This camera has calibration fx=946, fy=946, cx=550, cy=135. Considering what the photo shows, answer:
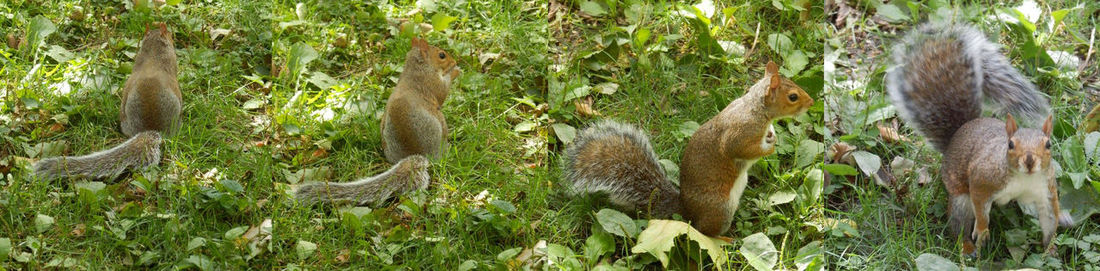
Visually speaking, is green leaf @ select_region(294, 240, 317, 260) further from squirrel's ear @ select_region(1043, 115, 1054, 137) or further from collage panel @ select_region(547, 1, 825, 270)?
squirrel's ear @ select_region(1043, 115, 1054, 137)

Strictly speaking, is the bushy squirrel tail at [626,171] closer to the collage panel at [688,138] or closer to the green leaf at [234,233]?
the collage panel at [688,138]

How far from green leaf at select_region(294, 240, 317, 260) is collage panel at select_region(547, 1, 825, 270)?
0.45 metres

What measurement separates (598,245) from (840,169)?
1.39ft

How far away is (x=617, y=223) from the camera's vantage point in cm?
159

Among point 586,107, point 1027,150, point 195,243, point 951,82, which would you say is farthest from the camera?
point 586,107

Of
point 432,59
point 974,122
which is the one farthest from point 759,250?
point 432,59

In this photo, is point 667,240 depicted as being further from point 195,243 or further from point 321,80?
point 195,243

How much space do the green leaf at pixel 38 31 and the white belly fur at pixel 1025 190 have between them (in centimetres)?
152

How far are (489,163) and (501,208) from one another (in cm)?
9

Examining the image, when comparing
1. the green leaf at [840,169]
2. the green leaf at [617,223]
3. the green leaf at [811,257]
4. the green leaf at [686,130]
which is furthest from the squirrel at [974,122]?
the green leaf at [617,223]

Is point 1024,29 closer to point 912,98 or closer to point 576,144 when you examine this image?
point 912,98

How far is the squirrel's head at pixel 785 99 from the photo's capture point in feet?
4.66

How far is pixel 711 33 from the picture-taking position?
5.50 feet

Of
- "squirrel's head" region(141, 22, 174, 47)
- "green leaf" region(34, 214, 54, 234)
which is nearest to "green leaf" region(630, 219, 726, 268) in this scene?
"squirrel's head" region(141, 22, 174, 47)
